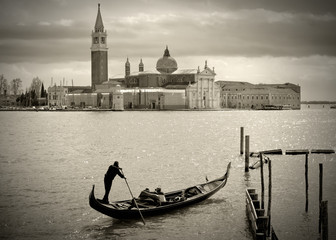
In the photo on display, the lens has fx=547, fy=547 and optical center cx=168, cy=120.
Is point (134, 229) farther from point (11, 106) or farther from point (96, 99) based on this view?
point (11, 106)

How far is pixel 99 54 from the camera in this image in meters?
131

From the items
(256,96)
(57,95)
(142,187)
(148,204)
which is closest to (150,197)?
(148,204)

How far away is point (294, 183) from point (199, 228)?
8435 mm

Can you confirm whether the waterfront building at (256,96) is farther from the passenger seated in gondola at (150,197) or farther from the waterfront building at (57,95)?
the passenger seated in gondola at (150,197)

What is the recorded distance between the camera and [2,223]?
15.9 meters

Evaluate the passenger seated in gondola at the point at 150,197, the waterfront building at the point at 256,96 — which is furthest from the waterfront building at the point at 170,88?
the passenger seated in gondola at the point at 150,197

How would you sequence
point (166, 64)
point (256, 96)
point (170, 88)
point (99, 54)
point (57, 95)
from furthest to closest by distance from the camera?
point (256, 96) → point (57, 95) → point (166, 64) → point (99, 54) → point (170, 88)

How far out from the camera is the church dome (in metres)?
133

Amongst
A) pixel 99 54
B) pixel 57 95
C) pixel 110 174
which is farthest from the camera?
pixel 57 95

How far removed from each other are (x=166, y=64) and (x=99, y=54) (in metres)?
16.4

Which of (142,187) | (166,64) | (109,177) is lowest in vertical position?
(142,187)

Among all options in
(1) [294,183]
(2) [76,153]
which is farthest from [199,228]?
(2) [76,153]

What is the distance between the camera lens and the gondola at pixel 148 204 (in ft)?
50.2

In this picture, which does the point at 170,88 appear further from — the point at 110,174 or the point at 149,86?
the point at 110,174
